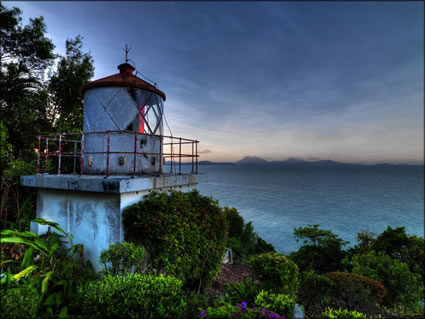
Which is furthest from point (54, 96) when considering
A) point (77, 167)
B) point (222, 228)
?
point (222, 228)

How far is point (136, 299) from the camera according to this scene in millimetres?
3516

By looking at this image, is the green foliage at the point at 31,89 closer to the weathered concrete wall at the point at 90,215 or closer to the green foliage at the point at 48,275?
the weathered concrete wall at the point at 90,215

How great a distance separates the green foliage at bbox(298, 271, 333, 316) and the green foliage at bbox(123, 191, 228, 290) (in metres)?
3.86

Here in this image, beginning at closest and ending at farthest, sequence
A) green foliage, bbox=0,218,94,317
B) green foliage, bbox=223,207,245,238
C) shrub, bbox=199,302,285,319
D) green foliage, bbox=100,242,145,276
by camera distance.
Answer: shrub, bbox=199,302,285,319, green foliage, bbox=0,218,94,317, green foliage, bbox=100,242,145,276, green foliage, bbox=223,207,245,238

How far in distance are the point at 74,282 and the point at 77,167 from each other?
24.0ft

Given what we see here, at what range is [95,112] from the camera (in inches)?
310

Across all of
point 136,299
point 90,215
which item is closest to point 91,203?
point 90,215

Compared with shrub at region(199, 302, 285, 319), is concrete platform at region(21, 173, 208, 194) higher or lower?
higher

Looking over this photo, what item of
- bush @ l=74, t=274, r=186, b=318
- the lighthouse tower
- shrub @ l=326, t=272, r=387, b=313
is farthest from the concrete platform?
shrub @ l=326, t=272, r=387, b=313

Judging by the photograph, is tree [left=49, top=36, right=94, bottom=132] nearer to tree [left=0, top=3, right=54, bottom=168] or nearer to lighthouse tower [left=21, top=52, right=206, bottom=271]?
tree [left=0, top=3, right=54, bottom=168]

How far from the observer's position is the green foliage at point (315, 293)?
750 cm

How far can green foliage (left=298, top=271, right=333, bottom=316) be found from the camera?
7496 millimetres

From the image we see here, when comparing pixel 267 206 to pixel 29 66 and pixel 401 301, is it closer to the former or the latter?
pixel 401 301

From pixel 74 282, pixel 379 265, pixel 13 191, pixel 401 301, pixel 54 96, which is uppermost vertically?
pixel 54 96
